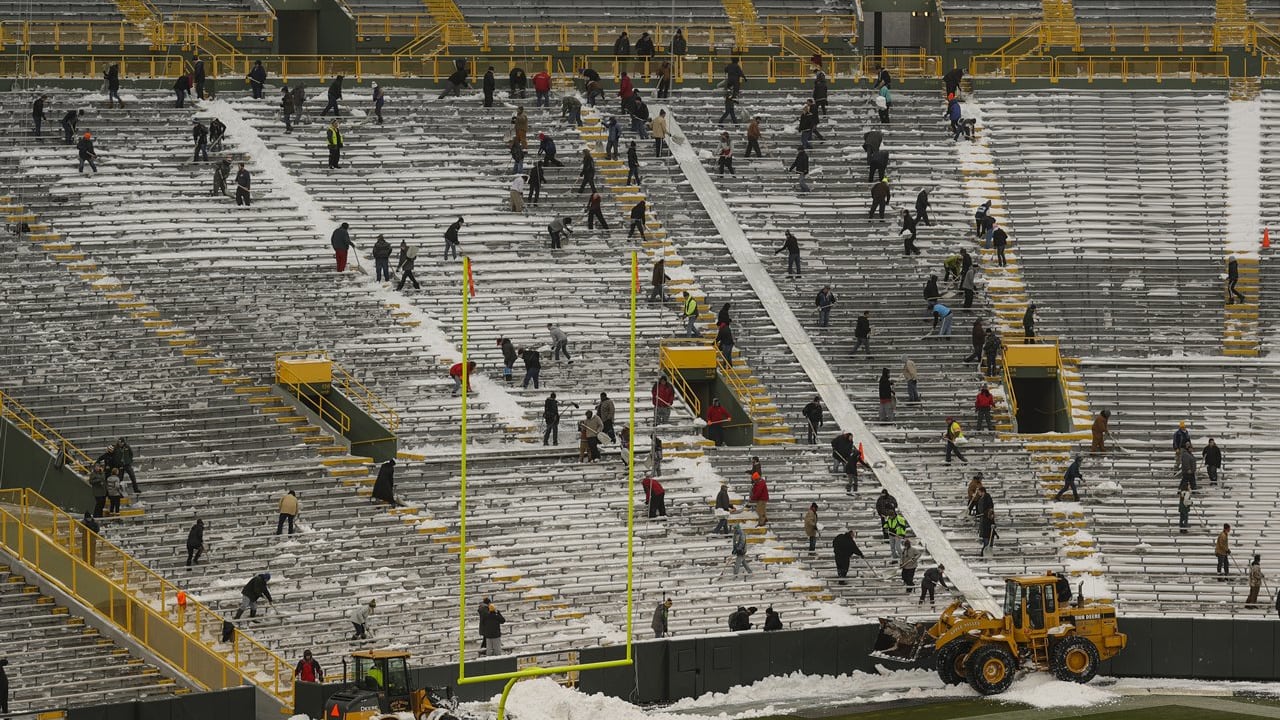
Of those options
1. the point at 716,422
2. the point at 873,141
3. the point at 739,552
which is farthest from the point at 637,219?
the point at 739,552

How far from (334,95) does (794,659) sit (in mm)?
21763

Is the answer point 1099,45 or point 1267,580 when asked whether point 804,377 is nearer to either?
point 1267,580

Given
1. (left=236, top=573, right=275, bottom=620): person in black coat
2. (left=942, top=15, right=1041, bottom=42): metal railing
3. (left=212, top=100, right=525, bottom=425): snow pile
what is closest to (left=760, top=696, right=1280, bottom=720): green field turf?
(left=236, top=573, right=275, bottom=620): person in black coat

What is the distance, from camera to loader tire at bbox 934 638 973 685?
117ft

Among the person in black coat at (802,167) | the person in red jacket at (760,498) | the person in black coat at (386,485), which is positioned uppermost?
the person in black coat at (802,167)

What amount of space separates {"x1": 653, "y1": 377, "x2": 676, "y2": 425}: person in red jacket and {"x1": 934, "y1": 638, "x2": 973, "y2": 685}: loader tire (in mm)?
9545

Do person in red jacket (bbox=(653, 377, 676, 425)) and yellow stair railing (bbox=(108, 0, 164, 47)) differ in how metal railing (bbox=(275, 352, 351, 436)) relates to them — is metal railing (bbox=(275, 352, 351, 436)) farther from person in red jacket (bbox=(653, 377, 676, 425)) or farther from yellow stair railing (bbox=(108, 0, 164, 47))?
yellow stair railing (bbox=(108, 0, 164, 47))

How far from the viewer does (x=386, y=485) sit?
3975cm

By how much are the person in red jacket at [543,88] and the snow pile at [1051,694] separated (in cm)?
2276

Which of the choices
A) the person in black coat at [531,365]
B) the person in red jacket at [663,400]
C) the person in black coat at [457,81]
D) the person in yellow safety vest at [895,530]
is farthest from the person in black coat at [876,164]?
the person in yellow safety vest at [895,530]

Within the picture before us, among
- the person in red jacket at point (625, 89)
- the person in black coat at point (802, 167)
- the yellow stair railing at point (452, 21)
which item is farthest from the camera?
the yellow stair railing at point (452, 21)

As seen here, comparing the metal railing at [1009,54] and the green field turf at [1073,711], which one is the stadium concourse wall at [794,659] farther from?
the metal railing at [1009,54]

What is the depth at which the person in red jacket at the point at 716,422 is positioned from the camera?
144ft

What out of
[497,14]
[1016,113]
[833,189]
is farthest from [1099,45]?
[497,14]
